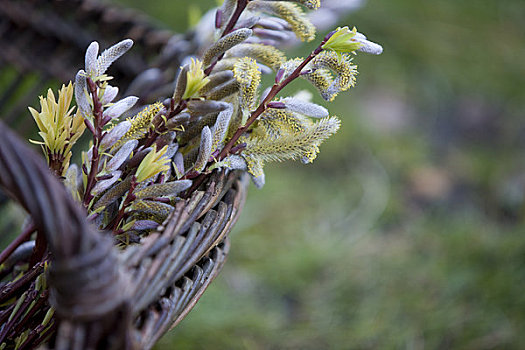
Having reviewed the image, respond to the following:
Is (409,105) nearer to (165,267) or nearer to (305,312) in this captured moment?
(305,312)

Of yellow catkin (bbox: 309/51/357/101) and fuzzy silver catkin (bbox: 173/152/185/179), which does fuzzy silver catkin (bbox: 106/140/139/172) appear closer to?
fuzzy silver catkin (bbox: 173/152/185/179)

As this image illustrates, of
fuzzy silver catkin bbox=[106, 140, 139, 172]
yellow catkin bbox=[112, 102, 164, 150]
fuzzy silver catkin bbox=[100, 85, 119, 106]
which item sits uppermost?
fuzzy silver catkin bbox=[100, 85, 119, 106]

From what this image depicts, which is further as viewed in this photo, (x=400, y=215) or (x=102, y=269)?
(x=400, y=215)

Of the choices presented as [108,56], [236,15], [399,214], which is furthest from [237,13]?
[399,214]

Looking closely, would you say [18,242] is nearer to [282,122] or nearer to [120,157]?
[120,157]

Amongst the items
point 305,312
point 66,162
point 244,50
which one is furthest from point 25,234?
point 305,312

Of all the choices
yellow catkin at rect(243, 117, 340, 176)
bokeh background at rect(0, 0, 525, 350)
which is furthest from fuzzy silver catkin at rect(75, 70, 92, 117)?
bokeh background at rect(0, 0, 525, 350)
